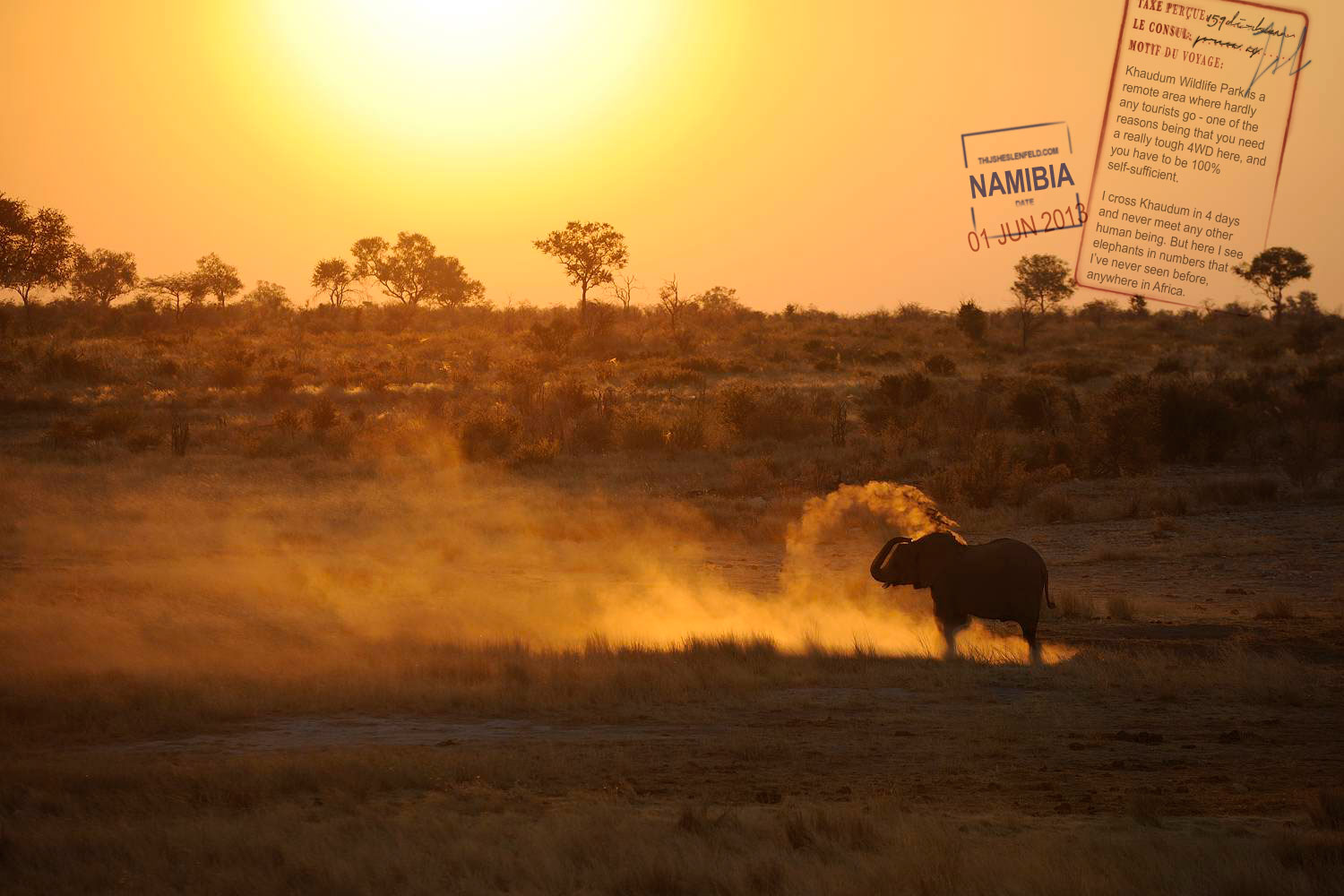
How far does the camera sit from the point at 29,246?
63.6m

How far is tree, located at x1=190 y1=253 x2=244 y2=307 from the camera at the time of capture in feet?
282

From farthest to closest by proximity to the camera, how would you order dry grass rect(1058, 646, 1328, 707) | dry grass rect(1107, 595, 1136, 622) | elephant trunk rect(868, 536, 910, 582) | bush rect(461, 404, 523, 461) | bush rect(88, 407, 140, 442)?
bush rect(88, 407, 140, 442), bush rect(461, 404, 523, 461), dry grass rect(1107, 595, 1136, 622), elephant trunk rect(868, 536, 910, 582), dry grass rect(1058, 646, 1328, 707)

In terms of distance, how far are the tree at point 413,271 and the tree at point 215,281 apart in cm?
927

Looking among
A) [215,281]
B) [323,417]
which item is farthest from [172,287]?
[323,417]

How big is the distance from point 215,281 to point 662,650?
8356 cm

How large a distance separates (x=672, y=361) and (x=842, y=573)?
36420mm

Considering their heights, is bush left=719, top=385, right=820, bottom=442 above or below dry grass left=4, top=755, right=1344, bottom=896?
below

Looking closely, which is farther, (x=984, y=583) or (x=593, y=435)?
(x=593, y=435)

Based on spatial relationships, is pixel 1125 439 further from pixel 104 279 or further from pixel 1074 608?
pixel 104 279

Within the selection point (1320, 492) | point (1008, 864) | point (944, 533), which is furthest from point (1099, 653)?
point (1320, 492)

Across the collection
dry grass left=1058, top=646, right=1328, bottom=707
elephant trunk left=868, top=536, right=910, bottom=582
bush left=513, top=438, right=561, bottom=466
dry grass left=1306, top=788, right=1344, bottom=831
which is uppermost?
dry grass left=1306, top=788, right=1344, bottom=831

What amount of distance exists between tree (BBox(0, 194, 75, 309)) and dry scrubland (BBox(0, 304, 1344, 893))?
86.8 feet

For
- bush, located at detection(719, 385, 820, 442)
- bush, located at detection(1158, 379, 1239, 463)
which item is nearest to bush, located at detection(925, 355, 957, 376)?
bush, located at detection(719, 385, 820, 442)

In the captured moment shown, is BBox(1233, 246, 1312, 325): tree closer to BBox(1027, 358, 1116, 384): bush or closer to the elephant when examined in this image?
BBox(1027, 358, 1116, 384): bush
